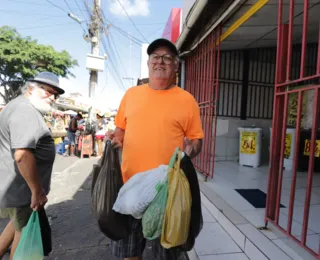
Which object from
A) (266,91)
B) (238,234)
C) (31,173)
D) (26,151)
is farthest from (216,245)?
(266,91)

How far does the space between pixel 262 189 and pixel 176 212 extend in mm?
2878

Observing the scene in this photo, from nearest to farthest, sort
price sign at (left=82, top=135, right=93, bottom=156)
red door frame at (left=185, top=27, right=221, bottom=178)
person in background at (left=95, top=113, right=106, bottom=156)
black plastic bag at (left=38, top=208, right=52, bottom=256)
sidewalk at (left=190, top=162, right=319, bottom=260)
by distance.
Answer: sidewalk at (left=190, top=162, right=319, bottom=260) → black plastic bag at (left=38, top=208, right=52, bottom=256) → red door frame at (left=185, top=27, right=221, bottom=178) → price sign at (left=82, top=135, right=93, bottom=156) → person in background at (left=95, top=113, right=106, bottom=156)

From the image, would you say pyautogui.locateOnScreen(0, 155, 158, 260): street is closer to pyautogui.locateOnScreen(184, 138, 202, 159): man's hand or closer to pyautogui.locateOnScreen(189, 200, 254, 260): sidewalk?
pyautogui.locateOnScreen(189, 200, 254, 260): sidewalk

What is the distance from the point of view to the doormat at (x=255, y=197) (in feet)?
9.61

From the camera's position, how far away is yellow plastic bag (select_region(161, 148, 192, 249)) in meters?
1.24

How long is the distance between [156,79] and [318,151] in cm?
373

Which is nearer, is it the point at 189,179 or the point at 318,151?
the point at 189,179

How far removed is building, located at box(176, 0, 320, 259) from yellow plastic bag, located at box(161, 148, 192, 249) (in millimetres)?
1025

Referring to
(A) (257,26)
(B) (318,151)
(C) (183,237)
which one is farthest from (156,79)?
(B) (318,151)

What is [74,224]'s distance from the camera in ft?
10.8

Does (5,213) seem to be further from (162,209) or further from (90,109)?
(90,109)

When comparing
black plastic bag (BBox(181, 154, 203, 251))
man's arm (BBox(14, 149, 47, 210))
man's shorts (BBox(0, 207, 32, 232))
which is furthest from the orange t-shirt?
man's shorts (BBox(0, 207, 32, 232))

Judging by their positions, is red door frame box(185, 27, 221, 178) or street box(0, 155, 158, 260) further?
red door frame box(185, 27, 221, 178)

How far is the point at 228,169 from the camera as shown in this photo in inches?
194
